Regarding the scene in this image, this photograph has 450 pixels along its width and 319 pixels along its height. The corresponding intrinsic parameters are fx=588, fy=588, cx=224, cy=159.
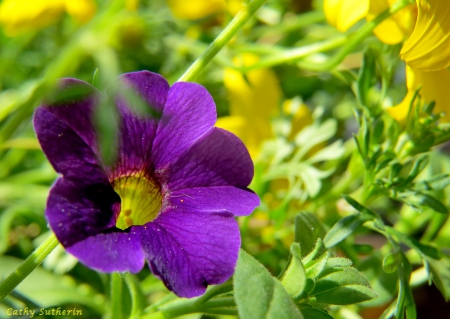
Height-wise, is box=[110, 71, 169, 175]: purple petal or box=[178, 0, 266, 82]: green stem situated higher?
box=[178, 0, 266, 82]: green stem

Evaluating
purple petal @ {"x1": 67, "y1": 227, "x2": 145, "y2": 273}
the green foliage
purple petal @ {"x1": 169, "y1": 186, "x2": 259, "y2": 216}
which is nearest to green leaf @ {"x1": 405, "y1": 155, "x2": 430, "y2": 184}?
the green foliage

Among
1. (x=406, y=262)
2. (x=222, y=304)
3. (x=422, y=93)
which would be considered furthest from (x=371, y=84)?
(x=222, y=304)

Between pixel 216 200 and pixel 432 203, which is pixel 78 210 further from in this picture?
pixel 432 203

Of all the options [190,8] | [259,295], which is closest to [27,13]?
[190,8]

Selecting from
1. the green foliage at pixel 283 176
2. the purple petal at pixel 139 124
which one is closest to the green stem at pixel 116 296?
the green foliage at pixel 283 176

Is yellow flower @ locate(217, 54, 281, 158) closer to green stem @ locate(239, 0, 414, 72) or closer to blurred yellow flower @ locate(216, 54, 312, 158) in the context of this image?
blurred yellow flower @ locate(216, 54, 312, 158)

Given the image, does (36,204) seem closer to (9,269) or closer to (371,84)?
(9,269)
